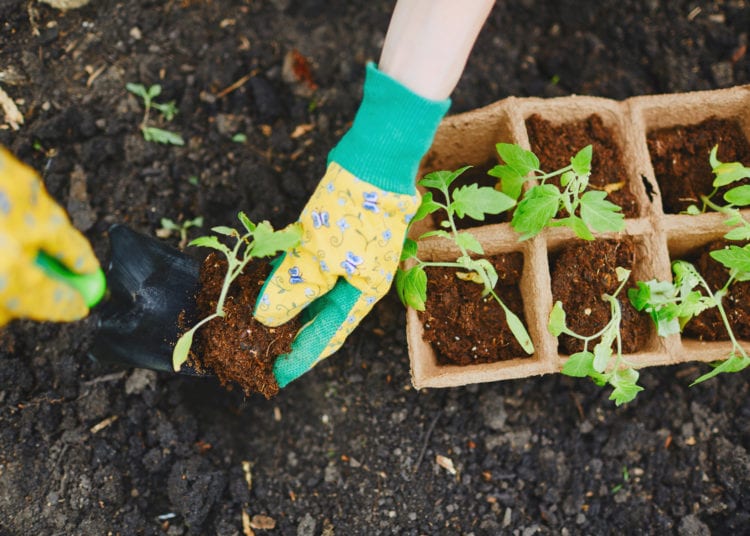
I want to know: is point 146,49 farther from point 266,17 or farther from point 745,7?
point 745,7

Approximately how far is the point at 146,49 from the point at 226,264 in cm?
91

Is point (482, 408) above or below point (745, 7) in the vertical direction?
below

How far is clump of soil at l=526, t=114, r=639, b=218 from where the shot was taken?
5.36ft

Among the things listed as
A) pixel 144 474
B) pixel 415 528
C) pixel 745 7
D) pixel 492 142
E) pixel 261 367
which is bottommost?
pixel 415 528

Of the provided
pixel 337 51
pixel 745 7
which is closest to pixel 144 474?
pixel 337 51

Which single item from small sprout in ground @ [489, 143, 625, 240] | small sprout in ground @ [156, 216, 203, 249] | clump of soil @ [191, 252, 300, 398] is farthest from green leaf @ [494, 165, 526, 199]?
small sprout in ground @ [156, 216, 203, 249]

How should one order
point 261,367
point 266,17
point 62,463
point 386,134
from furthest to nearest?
point 266,17 → point 62,463 → point 261,367 → point 386,134

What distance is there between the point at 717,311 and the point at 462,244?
733 mm

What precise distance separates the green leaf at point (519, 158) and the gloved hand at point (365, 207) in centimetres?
17

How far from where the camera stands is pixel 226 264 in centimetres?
158

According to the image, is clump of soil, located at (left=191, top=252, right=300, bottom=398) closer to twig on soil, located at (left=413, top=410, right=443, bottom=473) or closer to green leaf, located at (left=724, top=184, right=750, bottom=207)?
twig on soil, located at (left=413, top=410, right=443, bottom=473)

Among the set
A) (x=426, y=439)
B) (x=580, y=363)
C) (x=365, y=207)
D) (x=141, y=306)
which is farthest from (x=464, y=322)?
(x=141, y=306)

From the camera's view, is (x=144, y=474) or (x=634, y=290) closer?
(x=634, y=290)

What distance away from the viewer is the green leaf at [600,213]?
1.39 m
